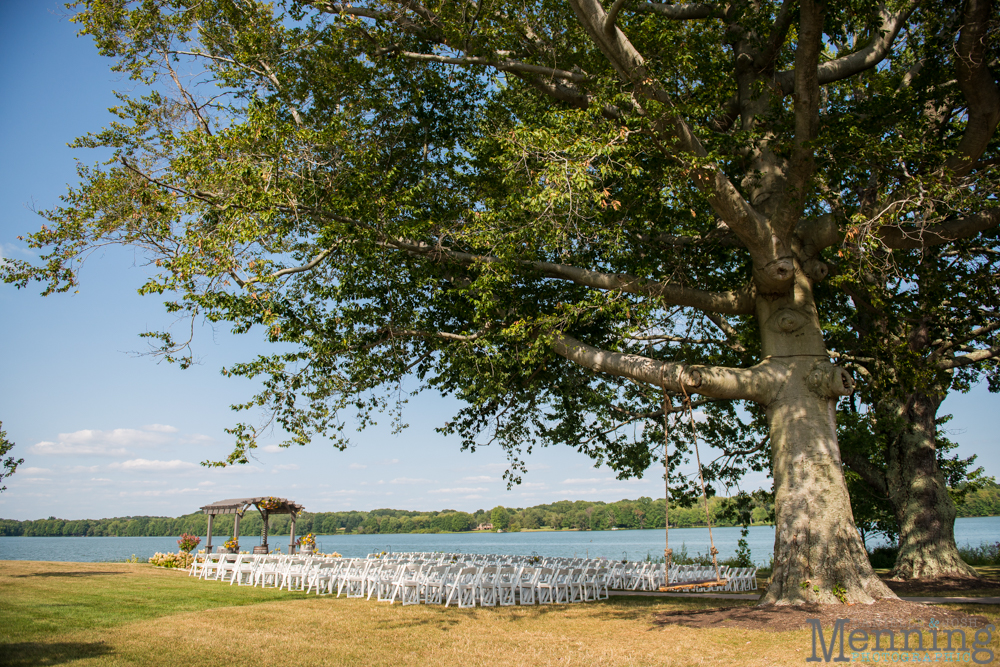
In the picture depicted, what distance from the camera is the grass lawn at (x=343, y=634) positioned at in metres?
6.05

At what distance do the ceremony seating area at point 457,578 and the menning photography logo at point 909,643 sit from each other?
412 cm

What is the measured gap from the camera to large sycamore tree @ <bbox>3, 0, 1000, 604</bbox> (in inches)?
331

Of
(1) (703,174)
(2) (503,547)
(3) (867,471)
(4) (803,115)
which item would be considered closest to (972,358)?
(3) (867,471)

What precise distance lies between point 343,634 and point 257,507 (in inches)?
566

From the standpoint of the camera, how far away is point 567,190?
8.47 m

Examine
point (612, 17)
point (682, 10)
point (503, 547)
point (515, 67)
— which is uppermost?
point (682, 10)

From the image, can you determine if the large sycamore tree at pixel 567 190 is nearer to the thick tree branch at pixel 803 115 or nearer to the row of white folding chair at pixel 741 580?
the thick tree branch at pixel 803 115

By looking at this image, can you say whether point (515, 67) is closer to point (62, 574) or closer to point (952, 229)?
point (952, 229)

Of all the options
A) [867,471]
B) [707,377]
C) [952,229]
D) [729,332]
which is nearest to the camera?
[952,229]

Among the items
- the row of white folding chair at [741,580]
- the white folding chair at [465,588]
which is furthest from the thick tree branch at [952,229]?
the white folding chair at [465,588]

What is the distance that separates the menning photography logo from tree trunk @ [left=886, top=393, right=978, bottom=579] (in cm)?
717

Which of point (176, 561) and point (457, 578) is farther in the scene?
point (176, 561)

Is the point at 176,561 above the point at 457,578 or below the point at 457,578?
below

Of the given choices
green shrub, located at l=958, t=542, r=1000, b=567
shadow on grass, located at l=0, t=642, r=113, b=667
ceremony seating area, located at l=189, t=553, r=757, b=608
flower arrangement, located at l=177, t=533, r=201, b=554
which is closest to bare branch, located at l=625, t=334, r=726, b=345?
ceremony seating area, located at l=189, t=553, r=757, b=608
